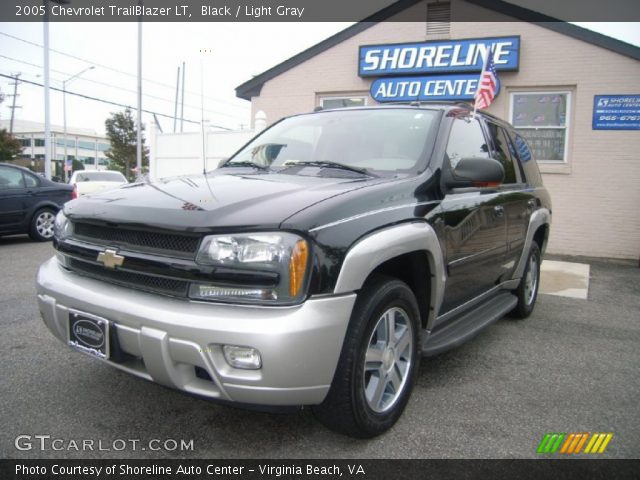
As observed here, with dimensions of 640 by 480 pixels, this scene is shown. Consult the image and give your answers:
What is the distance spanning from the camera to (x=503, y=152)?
4.31m

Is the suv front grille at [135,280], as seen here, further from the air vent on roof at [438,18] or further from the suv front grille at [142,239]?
the air vent on roof at [438,18]

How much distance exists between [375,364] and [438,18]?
925 cm

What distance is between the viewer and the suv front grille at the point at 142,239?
2225 millimetres

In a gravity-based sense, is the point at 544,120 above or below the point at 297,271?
above

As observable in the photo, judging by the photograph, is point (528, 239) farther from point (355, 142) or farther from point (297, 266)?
point (297, 266)

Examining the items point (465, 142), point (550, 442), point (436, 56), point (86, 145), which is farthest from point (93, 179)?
point (86, 145)

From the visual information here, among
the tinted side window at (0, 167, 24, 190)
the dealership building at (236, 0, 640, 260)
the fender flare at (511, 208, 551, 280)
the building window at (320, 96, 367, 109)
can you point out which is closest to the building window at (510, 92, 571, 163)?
the dealership building at (236, 0, 640, 260)

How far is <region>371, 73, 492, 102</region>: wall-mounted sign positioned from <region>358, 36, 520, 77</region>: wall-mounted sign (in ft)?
0.44

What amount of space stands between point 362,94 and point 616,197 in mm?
5178

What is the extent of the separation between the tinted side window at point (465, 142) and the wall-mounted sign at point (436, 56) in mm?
6155

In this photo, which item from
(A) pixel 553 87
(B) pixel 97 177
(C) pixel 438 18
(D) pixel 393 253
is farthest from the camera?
(B) pixel 97 177

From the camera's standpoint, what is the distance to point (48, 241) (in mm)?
9633

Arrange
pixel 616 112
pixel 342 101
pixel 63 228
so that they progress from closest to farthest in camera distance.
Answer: pixel 63 228 < pixel 616 112 < pixel 342 101

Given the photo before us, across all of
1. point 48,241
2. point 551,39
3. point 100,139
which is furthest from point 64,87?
point 100,139
